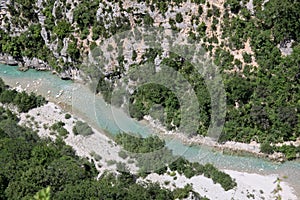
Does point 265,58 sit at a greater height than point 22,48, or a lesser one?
greater

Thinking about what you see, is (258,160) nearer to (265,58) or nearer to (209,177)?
(209,177)

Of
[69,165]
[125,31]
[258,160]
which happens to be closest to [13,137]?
[69,165]

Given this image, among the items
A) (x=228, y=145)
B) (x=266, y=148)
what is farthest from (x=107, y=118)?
(x=266, y=148)

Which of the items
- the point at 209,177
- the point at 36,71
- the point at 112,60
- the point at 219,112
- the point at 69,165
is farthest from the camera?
the point at 36,71

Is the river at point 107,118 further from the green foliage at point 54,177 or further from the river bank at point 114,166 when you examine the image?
the green foliage at point 54,177

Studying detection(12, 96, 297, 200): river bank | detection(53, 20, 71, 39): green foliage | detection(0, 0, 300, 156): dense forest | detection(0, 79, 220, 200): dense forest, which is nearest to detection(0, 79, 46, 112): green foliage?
detection(12, 96, 297, 200): river bank

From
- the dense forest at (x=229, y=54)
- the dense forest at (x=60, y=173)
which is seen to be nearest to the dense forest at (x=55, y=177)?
the dense forest at (x=60, y=173)

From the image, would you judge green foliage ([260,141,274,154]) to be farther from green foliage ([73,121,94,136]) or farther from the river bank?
green foliage ([73,121,94,136])
